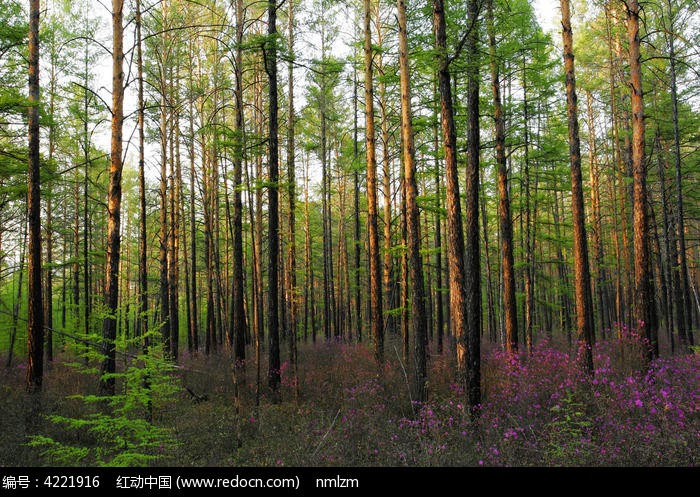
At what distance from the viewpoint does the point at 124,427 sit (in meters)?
4.91

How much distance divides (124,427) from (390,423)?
4201mm

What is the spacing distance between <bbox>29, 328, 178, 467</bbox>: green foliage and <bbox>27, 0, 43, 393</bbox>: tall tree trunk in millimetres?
1509

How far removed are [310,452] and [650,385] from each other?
262 inches

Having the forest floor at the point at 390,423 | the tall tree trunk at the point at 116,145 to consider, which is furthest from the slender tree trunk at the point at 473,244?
the tall tree trunk at the point at 116,145

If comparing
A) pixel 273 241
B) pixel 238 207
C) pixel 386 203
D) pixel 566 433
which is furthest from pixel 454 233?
pixel 238 207

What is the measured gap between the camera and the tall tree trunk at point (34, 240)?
8305 millimetres

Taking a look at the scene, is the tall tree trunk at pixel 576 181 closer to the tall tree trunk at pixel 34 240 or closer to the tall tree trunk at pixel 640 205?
the tall tree trunk at pixel 640 205

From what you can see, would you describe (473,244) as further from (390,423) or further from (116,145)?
(116,145)

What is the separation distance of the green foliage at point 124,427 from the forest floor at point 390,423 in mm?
31

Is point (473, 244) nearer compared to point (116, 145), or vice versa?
point (116, 145)

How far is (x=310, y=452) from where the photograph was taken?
5.75m

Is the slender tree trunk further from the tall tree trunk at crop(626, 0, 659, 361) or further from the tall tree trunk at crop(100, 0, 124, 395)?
the tall tree trunk at crop(100, 0, 124, 395)
